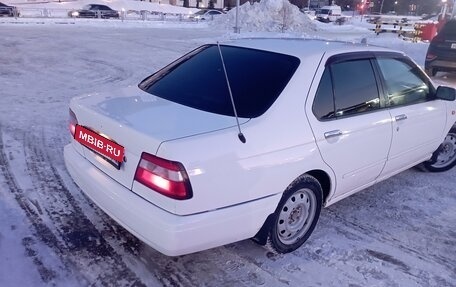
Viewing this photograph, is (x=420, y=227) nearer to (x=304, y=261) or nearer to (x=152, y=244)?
(x=304, y=261)

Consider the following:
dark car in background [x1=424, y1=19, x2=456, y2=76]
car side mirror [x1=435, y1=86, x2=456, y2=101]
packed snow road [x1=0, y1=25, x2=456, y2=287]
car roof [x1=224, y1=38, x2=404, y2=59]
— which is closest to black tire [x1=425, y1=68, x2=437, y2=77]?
dark car in background [x1=424, y1=19, x2=456, y2=76]

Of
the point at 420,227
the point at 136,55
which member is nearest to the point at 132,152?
the point at 420,227

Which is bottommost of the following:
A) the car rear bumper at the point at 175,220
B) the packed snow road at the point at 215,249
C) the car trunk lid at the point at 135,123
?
the packed snow road at the point at 215,249

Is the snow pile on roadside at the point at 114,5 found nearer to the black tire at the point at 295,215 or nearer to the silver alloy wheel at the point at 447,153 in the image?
the silver alloy wheel at the point at 447,153

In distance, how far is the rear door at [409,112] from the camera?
149 inches

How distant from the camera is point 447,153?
16.6 ft

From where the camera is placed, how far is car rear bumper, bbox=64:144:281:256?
246 cm

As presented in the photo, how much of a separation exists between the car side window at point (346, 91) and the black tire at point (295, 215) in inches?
21.9

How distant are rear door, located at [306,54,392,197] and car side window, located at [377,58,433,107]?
202mm

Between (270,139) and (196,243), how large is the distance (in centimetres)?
83

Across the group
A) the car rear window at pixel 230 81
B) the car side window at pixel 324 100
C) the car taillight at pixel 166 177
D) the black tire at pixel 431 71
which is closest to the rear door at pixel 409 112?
the car side window at pixel 324 100

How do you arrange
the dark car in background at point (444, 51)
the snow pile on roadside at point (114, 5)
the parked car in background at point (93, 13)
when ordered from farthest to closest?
the snow pile on roadside at point (114, 5) < the parked car in background at point (93, 13) < the dark car in background at point (444, 51)

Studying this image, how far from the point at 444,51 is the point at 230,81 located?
10.3 m

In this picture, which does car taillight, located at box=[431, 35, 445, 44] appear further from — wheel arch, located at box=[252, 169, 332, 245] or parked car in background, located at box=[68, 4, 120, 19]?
parked car in background, located at box=[68, 4, 120, 19]
